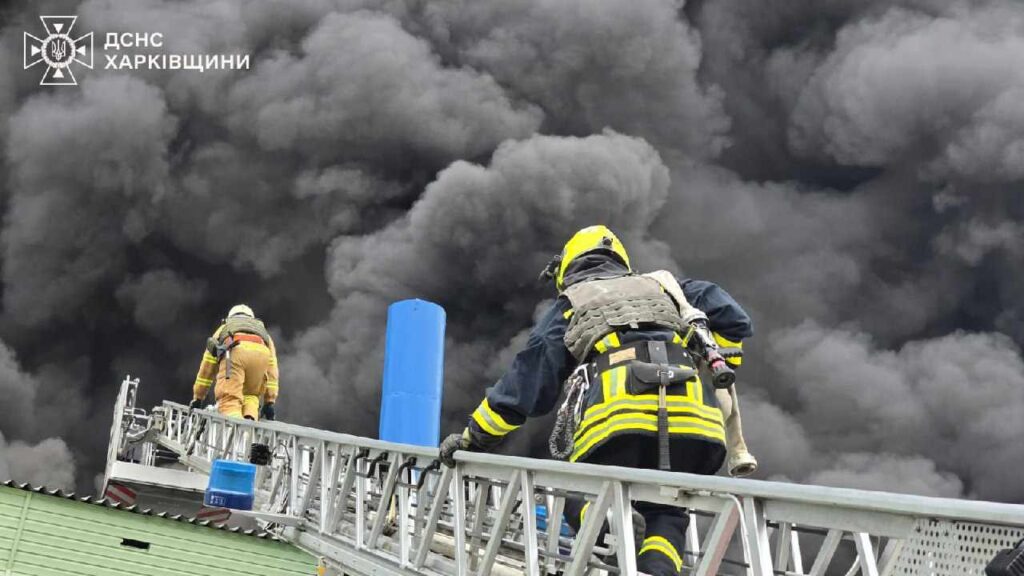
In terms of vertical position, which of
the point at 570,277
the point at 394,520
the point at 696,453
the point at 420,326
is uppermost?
the point at 420,326

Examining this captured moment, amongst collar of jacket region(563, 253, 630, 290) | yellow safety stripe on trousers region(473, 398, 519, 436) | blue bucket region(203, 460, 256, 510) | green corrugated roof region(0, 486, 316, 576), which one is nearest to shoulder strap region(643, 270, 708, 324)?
collar of jacket region(563, 253, 630, 290)

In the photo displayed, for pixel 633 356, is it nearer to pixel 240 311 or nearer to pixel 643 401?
pixel 643 401

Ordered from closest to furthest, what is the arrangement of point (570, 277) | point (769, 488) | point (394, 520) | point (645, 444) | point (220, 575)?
point (769, 488) → point (645, 444) → point (570, 277) → point (394, 520) → point (220, 575)

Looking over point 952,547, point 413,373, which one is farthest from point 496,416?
point 413,373

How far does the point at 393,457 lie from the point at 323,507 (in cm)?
136

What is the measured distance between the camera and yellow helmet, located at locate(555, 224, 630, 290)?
4.71 meters

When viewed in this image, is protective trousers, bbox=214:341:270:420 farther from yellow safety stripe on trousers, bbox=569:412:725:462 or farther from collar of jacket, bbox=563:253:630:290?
yellow safety stripe on trousers, bbox=569:412:725:462

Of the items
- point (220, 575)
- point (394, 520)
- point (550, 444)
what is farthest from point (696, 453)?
point (220, 575)

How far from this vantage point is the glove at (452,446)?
14.9 feet

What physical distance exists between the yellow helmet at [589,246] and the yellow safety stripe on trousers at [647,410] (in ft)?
3.31

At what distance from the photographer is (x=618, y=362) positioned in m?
3.92

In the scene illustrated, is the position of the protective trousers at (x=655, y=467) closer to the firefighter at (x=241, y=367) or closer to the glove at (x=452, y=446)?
the glove at (x=452, y=446)

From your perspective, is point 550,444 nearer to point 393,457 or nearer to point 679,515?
point 679,515

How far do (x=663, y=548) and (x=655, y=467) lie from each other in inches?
14.1
